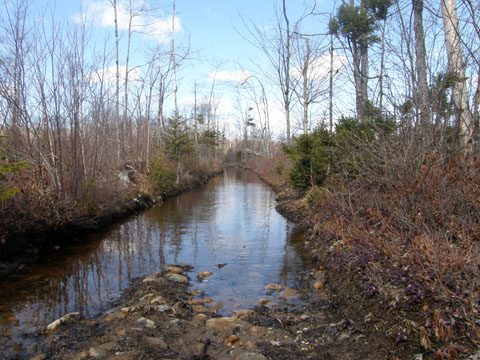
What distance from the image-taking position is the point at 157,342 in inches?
161

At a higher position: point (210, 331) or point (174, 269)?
point (174, 269)

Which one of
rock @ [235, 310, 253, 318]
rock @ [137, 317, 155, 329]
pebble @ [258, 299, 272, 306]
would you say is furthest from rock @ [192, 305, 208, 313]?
pebble @ [258, 299, 272, 306]

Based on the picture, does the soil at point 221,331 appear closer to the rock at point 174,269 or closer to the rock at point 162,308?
the rock at point 162,308

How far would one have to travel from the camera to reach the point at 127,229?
11.1 m

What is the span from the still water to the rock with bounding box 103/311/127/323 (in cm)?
41

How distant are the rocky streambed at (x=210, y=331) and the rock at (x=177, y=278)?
1.65ft

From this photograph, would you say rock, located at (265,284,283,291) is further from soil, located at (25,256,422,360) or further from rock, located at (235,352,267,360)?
rock, located at (235,352,267,360)

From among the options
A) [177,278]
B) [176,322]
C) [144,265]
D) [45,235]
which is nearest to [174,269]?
[177,278]

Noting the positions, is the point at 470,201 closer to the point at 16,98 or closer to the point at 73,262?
the point at 73,262

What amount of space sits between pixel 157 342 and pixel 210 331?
72 centimetres

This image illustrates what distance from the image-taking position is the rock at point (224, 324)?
461cm

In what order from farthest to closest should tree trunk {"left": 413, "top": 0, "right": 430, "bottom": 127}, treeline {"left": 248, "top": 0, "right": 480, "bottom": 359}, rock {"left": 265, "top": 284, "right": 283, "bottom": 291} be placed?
tree trunk {"left": 413, "top": 0, "right": 430, "bottom": 127}
rock {"left": 265, "top": 284, "right": 283, "bottom": 291}
treeline {"left": 248, "top": 0, "right": 480, "bottom": 359}

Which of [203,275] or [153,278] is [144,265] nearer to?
[153,278]

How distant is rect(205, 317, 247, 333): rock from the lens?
4.61m
